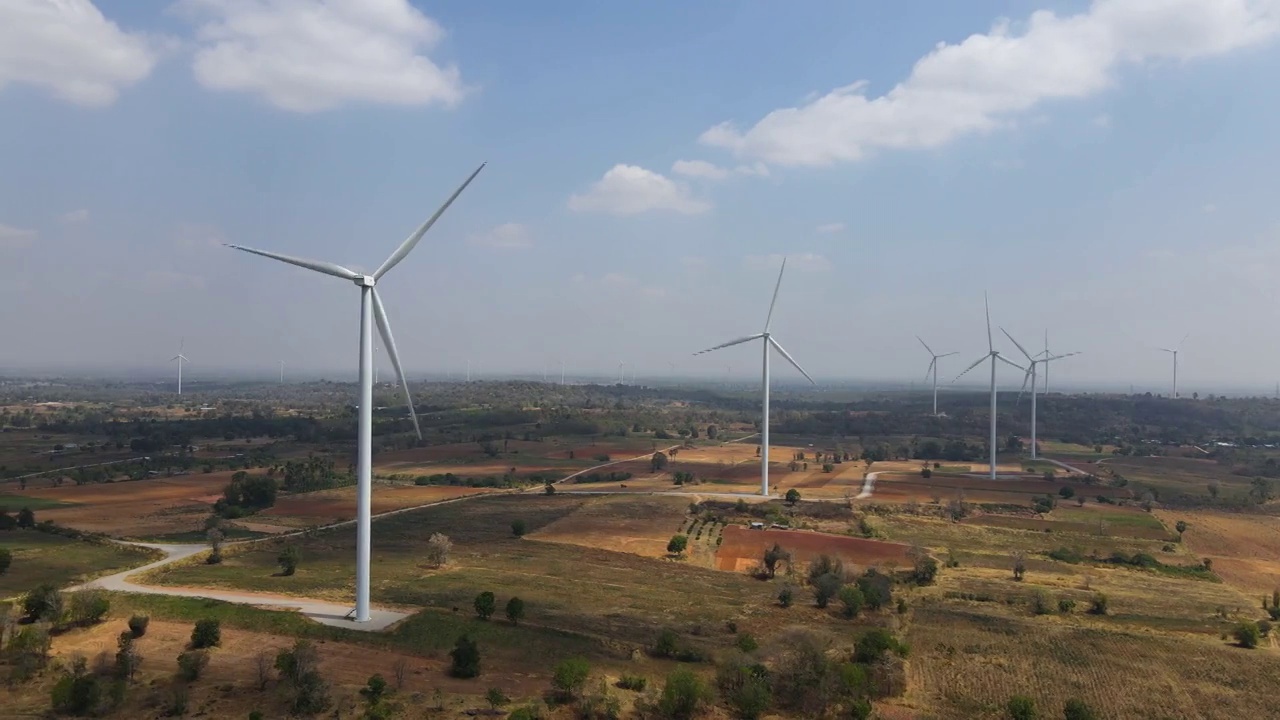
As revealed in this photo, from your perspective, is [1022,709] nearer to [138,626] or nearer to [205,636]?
[205,636]

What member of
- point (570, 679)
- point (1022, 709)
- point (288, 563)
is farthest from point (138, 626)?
point (1022, 709)

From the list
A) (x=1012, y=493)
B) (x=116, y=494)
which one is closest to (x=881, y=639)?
(x=1012, y=493)

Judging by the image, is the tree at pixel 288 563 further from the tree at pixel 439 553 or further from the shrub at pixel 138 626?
the shrub at pixel 138 626

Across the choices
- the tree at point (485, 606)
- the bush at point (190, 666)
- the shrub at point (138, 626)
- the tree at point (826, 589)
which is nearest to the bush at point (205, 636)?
the bush at point (190, 666)

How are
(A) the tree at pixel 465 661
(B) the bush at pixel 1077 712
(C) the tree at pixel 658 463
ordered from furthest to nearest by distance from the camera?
(C) the tree at pixel 658 463, (A) the tree at pixel 465 661, (B) the bush at pixel 1077 712

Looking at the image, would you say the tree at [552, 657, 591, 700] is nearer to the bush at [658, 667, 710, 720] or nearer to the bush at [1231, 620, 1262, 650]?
the bush at [658, 667, 710, 720]
